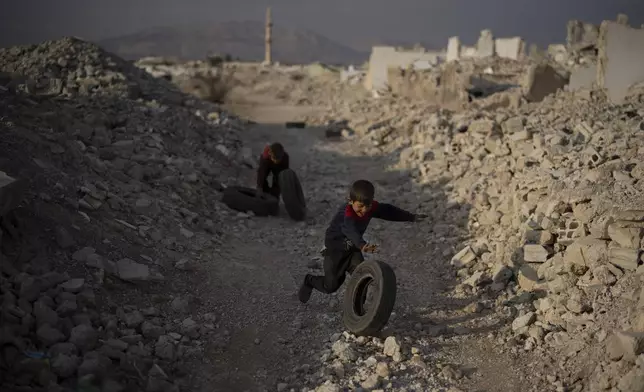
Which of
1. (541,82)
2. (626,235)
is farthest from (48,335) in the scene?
(541,82)

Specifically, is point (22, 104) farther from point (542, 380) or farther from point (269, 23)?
point (269, 23)

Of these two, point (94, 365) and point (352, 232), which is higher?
point (352, 232)

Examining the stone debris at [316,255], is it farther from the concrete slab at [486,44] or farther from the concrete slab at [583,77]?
the concrete slab at [486,44]

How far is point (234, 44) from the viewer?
10988 cm

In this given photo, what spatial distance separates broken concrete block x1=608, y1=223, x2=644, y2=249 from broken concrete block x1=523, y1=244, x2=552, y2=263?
68cm

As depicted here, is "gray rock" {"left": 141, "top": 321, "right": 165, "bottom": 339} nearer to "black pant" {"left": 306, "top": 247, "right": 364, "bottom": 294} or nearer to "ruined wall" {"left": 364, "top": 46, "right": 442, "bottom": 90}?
"black pant" {"left": 306, "top": 247, "right": 364, "bottom": 294}

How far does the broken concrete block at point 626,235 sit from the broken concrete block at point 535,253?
0.68 m

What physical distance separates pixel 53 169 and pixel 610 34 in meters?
10.4

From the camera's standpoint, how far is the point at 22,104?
316 inches

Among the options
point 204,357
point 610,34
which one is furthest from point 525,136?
point 204,357

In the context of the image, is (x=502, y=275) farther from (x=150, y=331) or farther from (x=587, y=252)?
(x=150, y=331)


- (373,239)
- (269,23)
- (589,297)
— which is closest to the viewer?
(589,297)

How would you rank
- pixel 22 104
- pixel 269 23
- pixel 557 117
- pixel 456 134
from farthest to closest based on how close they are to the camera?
pixel 269 23, pixel 456 134, pixel 557 117, pixel 22 104

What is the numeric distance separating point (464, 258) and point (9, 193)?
4375mm
